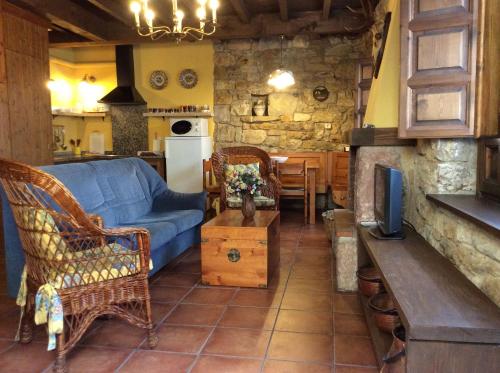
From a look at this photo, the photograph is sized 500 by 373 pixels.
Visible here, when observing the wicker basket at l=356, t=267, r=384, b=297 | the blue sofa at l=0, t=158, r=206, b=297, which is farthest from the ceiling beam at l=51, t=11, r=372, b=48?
the wicker basket at l=356, t=267, r=384, b=297

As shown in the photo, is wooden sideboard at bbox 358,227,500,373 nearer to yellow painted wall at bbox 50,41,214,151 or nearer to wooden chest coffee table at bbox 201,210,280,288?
wooden chest coffee table at bbox 201,210,280,288

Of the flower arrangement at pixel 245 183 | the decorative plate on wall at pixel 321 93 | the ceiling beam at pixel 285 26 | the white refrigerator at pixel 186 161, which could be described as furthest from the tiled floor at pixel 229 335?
the ceiling beam at pixel 285 26

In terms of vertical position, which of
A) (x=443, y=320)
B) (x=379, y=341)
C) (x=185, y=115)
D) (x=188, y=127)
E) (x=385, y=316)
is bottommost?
(x=379, y=341)

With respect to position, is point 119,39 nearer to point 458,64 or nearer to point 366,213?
point 366,213

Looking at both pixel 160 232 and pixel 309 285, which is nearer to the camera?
pixel 160 232

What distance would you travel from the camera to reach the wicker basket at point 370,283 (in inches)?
102

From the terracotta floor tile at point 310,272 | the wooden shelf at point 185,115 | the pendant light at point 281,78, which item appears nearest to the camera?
the terracotta floor tile at point 310,272

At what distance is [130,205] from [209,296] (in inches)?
44.4

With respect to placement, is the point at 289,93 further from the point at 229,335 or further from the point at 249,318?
the point at 229,335

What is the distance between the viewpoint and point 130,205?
12.3 ft

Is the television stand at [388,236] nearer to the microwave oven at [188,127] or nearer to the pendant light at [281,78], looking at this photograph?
the pendant light at [281,78]

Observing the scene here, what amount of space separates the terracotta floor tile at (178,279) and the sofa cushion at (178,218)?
35 cm

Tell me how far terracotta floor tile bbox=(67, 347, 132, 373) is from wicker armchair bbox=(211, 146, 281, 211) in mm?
2835

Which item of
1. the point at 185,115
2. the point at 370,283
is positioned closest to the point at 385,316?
the point at 370,283
